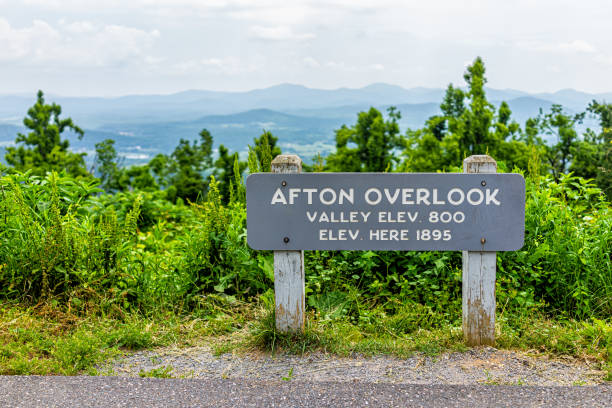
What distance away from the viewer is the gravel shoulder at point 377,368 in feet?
9.90

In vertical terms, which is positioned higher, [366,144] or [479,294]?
[366,144]

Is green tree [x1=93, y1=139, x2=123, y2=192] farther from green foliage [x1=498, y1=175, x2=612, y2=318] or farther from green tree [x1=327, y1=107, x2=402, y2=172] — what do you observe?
green foliage [x1=498, y1=175, x2=612, y2=318]

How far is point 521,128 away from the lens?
42.4 metres

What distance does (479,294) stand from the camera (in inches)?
135

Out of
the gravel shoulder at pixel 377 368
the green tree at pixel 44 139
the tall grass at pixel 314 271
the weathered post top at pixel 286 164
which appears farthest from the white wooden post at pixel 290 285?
the green tree at pixel 44 139

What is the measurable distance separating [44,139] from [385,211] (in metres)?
50.4

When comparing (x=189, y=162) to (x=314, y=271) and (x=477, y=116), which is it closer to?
(x=477, y=116)

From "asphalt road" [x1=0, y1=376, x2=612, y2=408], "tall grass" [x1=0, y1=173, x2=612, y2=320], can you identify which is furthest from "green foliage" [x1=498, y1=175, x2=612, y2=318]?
"asphalt road" [x1=0, y1=376, x2=612, y2=408]

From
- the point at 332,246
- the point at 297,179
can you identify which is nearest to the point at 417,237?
the point at 332,246

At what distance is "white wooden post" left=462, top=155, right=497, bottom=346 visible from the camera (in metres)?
3.41

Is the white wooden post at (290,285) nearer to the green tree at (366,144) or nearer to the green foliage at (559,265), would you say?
the green foliage at (559,265)

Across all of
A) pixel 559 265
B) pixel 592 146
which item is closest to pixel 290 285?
pixel 559 265

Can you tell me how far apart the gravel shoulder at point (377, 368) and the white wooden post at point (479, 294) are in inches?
4.4

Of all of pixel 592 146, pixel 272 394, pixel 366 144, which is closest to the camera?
pixel 272 394
